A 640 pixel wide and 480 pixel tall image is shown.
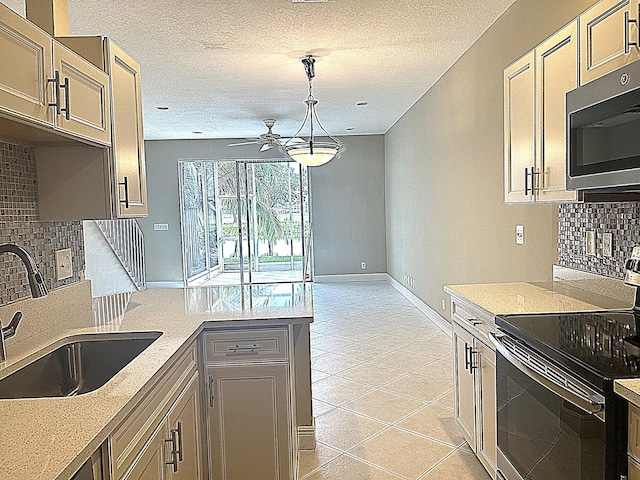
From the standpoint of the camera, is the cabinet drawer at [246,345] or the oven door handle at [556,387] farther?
the cabinet drawer at [246,345]

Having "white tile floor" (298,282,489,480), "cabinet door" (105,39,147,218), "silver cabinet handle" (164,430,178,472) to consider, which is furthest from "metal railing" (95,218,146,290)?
"silver cabinet handle" (164,430,178,472)

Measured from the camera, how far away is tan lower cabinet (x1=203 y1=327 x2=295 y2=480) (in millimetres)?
2438

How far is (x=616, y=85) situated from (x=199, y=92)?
15.9ft

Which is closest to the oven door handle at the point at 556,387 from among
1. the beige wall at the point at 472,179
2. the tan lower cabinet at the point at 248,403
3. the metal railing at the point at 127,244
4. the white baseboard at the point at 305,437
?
the tan lower cabinet at the point at 248,403

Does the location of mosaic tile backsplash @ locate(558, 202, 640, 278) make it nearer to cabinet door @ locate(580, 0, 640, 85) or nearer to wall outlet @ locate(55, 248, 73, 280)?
cabinet door @ locate(580, 0, 640, 85)

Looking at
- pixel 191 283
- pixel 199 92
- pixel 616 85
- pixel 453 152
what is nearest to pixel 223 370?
pixel 616 85

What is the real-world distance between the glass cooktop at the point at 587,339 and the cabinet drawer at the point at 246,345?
0.95 m

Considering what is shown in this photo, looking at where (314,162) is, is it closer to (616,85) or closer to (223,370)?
(223,370)

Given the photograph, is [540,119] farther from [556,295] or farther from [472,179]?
[472,179]

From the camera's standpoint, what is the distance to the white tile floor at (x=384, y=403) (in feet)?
9.61

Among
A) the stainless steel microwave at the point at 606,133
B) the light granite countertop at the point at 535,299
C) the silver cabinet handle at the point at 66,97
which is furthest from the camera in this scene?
the light granite countertop at the point at 535,299

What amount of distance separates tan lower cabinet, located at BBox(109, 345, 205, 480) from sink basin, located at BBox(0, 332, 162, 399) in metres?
0.25

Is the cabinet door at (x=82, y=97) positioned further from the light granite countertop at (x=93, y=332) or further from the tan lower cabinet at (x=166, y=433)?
the tan lower cabinet at (x=166, y=433)

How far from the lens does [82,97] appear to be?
203 centimetres
